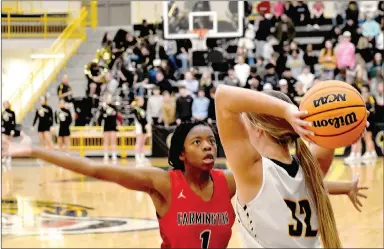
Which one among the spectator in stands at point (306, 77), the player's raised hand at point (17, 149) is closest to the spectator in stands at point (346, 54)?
the spectator in stands at point (306, 77)

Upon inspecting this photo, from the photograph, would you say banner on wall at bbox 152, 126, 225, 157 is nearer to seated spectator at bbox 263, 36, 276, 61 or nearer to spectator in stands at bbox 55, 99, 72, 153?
spectator in stands at bbox 55, 99, 72, 153

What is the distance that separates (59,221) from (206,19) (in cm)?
1112

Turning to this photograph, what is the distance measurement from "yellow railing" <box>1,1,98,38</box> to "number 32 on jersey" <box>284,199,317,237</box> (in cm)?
2316

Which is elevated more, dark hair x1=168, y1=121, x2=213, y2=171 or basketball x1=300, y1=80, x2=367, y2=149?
basketball x1=300, y1=80, x2=367, y2=149

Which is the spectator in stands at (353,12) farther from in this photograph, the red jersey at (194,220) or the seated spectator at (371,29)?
A: the red jersey at (194,220)

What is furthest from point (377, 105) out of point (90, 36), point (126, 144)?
point (90, 36)

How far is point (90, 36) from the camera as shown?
2658cm

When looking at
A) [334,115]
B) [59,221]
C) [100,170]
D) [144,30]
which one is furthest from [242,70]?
[334,115]

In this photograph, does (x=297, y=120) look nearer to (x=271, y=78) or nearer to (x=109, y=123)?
(x=109, y=123)

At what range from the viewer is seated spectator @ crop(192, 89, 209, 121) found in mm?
19375

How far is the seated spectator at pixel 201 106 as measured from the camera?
19.4m

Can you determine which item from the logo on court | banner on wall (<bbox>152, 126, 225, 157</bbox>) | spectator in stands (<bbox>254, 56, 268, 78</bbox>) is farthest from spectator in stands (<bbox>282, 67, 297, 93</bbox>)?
the logo on court

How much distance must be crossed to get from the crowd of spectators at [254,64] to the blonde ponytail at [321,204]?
1619 centimetres

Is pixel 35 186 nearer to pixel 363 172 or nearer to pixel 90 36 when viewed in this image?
pixel 363 172
